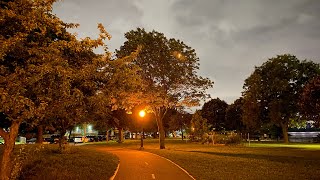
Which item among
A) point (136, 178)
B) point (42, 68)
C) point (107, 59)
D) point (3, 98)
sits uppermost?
point (107, 59)

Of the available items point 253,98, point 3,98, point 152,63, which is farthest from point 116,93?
point 253,98

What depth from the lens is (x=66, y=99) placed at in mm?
13016

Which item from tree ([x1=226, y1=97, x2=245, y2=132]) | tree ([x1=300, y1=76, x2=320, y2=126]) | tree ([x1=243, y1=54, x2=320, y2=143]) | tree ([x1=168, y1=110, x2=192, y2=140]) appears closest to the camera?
tree ([x1=300, y1=76, x2=320, y2=126])

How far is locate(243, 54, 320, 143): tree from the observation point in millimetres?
58469

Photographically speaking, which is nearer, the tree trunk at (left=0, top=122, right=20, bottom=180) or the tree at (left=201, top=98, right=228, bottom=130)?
the tree trunk at (left=0, top=122, right=20, bottom=180)

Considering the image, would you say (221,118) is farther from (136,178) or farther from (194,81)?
(136,178)

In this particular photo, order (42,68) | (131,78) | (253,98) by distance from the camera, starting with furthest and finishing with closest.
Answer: (253,98) < (131,78) < (42,68)

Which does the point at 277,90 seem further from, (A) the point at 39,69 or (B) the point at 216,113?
(A) the point at 39,69

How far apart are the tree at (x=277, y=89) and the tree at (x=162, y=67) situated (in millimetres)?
Answer: 21150

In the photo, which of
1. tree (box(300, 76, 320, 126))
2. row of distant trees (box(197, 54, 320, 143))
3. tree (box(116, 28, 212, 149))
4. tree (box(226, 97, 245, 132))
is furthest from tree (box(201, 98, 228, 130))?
tree (box(300, 76, 320, 126))

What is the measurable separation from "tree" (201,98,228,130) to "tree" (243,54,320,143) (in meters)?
38.5

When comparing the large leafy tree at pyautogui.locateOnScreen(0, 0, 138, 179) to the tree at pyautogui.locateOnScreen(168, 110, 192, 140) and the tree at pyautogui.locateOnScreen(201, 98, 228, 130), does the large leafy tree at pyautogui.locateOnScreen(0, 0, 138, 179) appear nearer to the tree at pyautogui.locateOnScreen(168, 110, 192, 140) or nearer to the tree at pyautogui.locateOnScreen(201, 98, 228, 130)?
the tree at pyautogui.locateOnScreen(168, 110, 192, 140)

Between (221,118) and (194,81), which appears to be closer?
(194,81)

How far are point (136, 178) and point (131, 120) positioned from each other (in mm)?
61319
